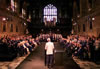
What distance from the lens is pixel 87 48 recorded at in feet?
28.7

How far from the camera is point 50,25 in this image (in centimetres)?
3055

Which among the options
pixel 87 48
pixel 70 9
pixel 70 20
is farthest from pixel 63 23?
pixel 87 48

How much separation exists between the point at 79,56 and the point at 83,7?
14620 mm

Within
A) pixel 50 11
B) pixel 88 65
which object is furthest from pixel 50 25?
pixel 88 65

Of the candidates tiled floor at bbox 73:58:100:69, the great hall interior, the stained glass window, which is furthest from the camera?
the stained glass window

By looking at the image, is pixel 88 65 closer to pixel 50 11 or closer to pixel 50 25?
pixel 50 25

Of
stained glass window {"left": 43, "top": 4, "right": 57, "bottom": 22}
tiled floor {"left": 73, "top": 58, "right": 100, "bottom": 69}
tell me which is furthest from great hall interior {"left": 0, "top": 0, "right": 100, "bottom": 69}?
tiled floor {"left": 73, "top": 58, "right": 100, "bottom": 69}

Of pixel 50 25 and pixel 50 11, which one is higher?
pixel 50 11

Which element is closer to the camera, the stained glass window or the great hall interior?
the great hall interior

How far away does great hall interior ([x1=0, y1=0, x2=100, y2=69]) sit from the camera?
30.3 ft

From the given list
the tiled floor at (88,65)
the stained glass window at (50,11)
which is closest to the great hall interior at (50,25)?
the stained glass window at (50,11)

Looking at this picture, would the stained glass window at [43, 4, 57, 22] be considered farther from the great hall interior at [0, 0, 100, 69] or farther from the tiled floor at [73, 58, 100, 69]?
the tiled floor at [73, 58, 100, 69]

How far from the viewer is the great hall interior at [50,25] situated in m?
9.24

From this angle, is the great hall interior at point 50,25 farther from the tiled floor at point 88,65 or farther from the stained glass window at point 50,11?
the tiled floor at point 88,65
